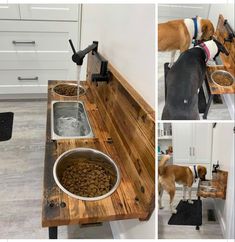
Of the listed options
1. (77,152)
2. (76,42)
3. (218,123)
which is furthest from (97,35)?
(218,123)

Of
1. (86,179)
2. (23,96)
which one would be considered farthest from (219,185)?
(23,96)

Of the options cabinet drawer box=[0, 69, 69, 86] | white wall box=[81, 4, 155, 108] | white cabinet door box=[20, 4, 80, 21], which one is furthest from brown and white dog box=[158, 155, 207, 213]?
cabinet drawer box=[0, 69, 69, 86]

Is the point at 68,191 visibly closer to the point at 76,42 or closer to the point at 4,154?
the point at 4,154

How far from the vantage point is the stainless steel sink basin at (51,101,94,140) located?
1549 mm

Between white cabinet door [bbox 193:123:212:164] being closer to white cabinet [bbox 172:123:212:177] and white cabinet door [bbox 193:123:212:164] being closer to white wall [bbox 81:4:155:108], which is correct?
white cabinet [bbox 172:123:212:177]

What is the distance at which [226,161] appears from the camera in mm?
706

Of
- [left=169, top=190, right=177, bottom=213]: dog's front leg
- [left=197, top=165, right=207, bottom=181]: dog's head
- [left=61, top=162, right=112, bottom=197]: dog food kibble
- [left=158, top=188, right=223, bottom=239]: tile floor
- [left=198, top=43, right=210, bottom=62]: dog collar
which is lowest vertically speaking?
[left=61, top=162, right=112, bottom=197]: dog food kibble

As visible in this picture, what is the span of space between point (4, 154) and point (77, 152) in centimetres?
114

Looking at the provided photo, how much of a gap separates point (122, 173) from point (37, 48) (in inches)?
73.6

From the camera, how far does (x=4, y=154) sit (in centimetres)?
223

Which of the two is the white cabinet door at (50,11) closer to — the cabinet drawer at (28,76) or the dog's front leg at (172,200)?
the cabinet drawer at (28,76)

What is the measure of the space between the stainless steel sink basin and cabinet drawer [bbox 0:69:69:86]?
112cm

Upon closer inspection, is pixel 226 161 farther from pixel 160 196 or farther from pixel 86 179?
pixel 86 179

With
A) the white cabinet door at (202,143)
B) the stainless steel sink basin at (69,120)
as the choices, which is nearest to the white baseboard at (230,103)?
the white cabinet door at (202,143)
